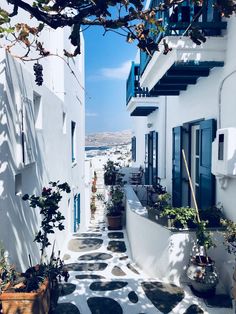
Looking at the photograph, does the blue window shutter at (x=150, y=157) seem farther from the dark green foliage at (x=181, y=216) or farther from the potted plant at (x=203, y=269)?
the potted plant at (x=203, y=269)

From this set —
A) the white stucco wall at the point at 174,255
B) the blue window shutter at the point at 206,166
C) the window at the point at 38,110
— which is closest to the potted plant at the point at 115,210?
the white stucco wall at the point at 174,255

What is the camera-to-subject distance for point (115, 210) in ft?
30.2

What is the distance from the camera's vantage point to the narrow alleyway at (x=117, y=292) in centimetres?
405

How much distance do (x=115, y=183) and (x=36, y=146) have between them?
25.0ft

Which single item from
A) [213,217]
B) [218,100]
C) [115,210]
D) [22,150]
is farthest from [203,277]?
[115,210]

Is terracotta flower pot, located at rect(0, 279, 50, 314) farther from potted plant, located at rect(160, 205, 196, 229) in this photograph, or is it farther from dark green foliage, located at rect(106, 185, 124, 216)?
dark green foliage, located at rect(106, 185, 124, 216)

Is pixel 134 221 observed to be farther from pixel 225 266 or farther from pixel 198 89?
pixel 198 89

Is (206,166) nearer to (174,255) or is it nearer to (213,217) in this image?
(213,217)

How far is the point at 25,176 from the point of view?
4.37 meters

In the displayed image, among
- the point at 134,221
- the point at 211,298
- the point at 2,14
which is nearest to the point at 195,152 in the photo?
the point at 134,221

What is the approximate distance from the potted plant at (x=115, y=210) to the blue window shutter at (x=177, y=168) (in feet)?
7.17

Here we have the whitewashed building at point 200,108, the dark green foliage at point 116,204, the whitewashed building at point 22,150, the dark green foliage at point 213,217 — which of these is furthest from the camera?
the dark green foliage at point 116,204

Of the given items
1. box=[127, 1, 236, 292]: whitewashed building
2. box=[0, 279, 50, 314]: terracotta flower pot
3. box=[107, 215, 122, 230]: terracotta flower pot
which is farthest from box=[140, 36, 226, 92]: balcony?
box=[107, 215, 122, 230]: terracotta flower pot

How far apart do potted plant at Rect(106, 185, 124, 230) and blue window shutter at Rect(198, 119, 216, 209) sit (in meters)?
3.90
